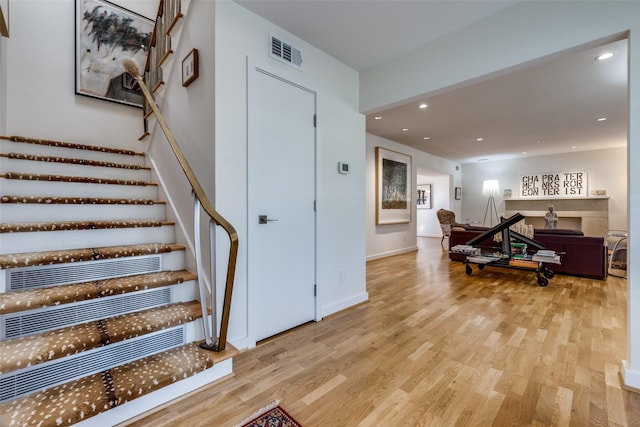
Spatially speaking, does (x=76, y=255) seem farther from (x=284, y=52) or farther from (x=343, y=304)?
(x=343, y=304)

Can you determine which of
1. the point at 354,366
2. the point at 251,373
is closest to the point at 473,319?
the point at 354,366

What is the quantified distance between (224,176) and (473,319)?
108 inches

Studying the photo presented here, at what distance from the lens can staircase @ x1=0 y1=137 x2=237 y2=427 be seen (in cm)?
132

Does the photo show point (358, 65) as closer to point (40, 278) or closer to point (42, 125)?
point (40, 278)

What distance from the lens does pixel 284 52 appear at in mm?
→ 2461

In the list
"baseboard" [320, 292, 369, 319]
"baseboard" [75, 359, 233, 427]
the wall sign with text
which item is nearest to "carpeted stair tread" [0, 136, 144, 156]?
"baseboard" [75, 359, 233, 427]

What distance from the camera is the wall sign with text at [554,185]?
768cm

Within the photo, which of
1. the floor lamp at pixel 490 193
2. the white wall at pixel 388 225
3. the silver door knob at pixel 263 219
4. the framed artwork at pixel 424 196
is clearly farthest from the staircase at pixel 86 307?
the framed artwork at pixel 424 196

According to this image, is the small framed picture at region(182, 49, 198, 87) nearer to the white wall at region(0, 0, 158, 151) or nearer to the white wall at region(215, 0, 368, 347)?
the white wall at region(215, 0, 368, 347)

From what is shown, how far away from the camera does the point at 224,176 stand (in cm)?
206

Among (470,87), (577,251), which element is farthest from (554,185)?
(470,87)

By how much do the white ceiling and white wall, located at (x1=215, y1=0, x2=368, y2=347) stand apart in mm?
195

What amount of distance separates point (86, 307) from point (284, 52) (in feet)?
7.94

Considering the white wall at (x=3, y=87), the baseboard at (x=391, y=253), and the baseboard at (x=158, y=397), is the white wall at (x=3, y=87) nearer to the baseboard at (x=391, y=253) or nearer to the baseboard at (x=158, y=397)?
the baseboard at (x=158, y=397)
